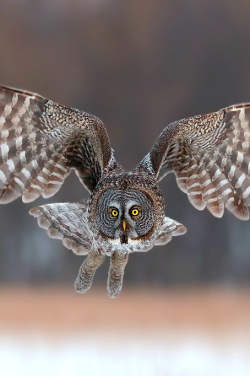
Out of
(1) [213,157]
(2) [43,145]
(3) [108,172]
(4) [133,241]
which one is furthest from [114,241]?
(1) [213,157]

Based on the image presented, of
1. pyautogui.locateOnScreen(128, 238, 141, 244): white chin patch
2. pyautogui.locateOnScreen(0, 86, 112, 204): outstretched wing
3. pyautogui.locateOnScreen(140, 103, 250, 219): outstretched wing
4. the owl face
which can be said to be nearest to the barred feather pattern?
pyautogui.locateOnScreen(140, 103, 250, 219): outstretched wing

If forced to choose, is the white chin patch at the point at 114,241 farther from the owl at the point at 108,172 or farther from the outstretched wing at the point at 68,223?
the outstretched wing at the point at 68,223

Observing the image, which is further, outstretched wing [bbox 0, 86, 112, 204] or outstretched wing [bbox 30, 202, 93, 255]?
outstretched wing [bbox 30, 202, 93, 255]

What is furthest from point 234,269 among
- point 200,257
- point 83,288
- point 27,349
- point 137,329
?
point 83,288

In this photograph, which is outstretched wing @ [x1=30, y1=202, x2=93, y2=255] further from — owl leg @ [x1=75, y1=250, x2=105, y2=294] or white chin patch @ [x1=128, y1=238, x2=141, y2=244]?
white chin patch @ [x1=128, y1=238, x2=141, y2=244]

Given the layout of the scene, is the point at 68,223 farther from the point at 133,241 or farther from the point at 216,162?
the point at 216,162
